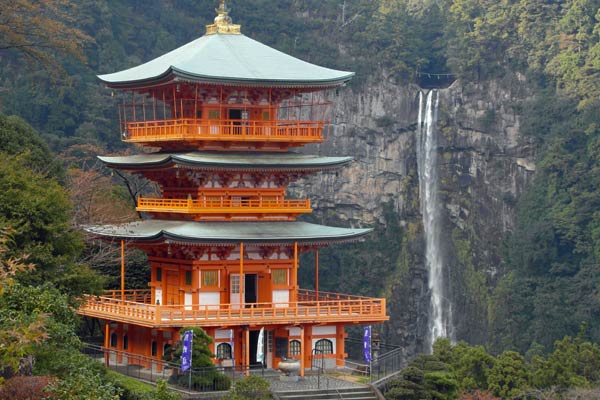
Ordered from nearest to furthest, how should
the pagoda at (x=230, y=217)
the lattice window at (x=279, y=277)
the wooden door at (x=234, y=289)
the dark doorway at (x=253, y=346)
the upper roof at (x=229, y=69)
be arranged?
1. the pagoda at (x=230, y=217)
2. the dark doorway at (x=253, y=346)
3. the upper roof at (x=229, y=69)
4. the wooden door at (x=234, y=289)
5. the lattice window at (x=279, y=277)

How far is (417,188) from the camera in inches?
3629

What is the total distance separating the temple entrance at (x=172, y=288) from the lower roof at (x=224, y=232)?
4.53 ft

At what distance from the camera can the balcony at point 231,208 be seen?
3900 cm

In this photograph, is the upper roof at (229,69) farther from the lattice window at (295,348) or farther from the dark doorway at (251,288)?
the lattice window at (295,348)

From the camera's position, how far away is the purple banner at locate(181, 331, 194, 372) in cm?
3416

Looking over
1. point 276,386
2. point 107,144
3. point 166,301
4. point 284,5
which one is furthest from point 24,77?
point 276,386

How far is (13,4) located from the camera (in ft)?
167

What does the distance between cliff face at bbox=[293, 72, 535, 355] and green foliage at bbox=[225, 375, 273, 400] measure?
5090 cm

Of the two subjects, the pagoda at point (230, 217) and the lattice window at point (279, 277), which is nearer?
the pagoda at point (230, 217)

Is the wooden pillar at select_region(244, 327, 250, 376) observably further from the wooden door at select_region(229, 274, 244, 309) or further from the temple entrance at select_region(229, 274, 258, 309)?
the wooden door at select_region(229, 274, 244, 309)

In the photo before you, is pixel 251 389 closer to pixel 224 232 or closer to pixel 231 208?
pixel 224 232

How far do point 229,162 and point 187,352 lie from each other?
20.5 feet

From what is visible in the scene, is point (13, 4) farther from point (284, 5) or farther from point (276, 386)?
point (284, 5)

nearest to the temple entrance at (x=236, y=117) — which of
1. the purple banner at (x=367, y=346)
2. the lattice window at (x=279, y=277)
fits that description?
the lattice window at (x=279, y=277)
